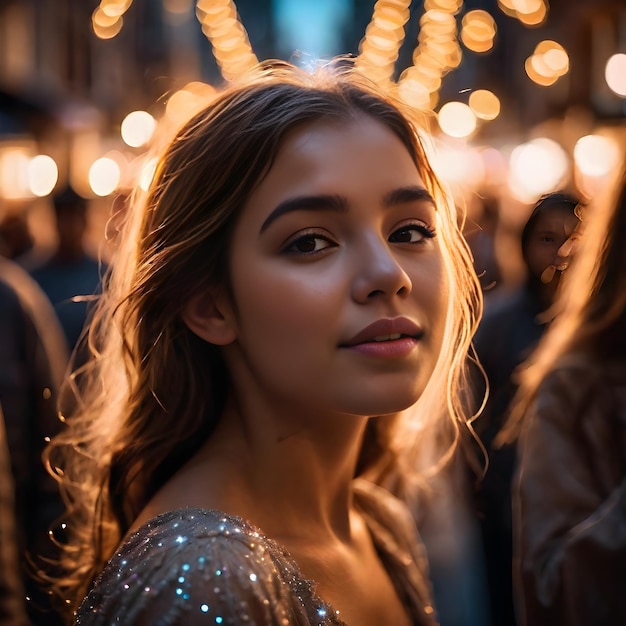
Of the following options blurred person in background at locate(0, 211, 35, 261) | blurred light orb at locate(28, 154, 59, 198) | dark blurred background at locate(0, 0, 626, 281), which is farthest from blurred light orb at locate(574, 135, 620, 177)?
blurred light orb at locate(28, 154, 59, 198)

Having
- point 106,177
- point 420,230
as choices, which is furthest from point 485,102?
point 420,230

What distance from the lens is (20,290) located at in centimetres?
322

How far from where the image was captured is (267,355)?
1.60m

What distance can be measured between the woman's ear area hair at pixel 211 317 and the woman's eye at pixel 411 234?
35cm

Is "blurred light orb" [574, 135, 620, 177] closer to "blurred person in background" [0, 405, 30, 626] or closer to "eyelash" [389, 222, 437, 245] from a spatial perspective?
"eyelash" [389, 222, 437, 245]

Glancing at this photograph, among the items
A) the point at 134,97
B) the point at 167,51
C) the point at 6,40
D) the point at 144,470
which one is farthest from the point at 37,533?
the point at 167,51

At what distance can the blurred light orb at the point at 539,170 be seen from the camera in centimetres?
166

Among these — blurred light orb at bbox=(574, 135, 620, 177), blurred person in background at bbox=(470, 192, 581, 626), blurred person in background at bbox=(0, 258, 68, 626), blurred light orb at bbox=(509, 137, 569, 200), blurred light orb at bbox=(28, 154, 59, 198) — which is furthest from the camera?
blurred light orb at bbox=(28, 154, 59, 198)

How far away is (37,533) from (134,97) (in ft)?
80.7

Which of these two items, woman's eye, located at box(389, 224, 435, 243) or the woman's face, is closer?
the woman's face

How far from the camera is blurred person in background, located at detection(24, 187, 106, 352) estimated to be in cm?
356

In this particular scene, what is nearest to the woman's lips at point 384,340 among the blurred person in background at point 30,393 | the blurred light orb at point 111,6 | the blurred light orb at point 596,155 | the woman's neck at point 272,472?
the woman's neck at point 272,472

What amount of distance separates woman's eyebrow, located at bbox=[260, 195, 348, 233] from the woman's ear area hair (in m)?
0.20

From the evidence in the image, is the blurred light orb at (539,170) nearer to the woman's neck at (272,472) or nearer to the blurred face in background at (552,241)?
the blurred face in background at (552,241)
